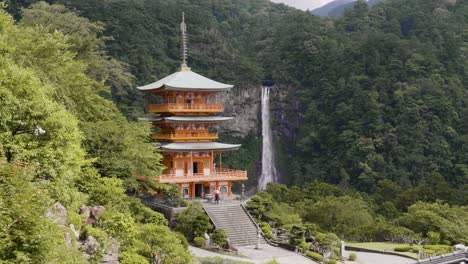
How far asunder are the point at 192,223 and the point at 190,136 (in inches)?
300

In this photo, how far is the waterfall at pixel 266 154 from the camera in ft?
182

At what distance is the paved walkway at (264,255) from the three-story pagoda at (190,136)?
646 centimetres

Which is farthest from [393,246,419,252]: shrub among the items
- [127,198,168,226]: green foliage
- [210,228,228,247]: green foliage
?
[127,198,168,226]: green foliage

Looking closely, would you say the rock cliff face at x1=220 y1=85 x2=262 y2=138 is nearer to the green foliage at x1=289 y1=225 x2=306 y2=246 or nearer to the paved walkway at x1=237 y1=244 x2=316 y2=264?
the green foliage at x1=289 y1=225 x2=306 y2=246

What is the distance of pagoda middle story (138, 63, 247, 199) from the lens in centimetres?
3133

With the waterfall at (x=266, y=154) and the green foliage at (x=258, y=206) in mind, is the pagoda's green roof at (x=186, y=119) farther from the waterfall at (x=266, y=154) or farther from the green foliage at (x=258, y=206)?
the waterfall at (x=266, y=154)

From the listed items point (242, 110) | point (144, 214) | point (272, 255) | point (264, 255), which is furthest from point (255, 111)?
point (144, 214)

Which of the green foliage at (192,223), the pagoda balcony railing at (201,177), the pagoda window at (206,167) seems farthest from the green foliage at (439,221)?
the green foliage at (192,223)

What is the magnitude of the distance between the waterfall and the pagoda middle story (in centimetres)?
2272

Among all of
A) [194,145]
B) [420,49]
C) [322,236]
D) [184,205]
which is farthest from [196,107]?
[420,49]

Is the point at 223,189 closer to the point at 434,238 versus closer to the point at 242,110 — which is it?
the point at 434,238

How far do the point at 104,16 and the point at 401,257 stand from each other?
146 ft

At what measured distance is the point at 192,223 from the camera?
2612 centimetres

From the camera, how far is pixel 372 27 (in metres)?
69.5
